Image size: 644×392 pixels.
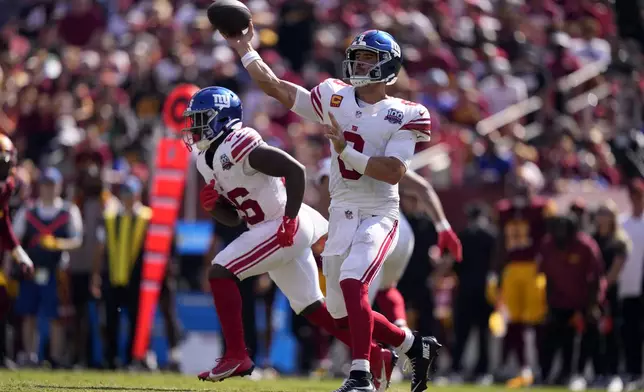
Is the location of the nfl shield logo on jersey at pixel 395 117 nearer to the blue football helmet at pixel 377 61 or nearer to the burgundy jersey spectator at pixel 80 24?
the blue football helmet at pixel 377 61

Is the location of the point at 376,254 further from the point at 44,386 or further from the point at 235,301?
the point at 44,386

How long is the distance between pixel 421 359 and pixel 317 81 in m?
8.89

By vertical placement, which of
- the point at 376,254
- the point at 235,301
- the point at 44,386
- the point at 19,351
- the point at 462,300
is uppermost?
the point at 376,254

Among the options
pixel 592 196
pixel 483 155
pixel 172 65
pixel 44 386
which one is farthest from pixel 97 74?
pixel 44 386

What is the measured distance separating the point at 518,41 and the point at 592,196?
4446mm

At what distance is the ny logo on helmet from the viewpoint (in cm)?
804

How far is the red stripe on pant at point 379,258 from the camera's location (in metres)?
7.34

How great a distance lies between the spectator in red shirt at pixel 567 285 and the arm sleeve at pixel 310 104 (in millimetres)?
4978

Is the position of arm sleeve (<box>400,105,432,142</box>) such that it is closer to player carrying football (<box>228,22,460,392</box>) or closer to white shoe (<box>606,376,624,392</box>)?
player carrying football (<box>228,22,460,392</box>)

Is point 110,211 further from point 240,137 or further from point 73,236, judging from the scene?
point 240,137

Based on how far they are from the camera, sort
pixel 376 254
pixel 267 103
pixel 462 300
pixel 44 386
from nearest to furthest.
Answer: pixel 376 254 → pixel 44 386 → pixel 462 300 → pixel 267 103

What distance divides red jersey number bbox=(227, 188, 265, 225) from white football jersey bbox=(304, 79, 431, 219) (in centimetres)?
57

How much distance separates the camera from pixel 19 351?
43.5 ft

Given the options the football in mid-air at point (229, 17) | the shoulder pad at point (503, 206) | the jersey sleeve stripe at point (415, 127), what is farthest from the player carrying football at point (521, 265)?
the football in mid-air at point (229, 17)
